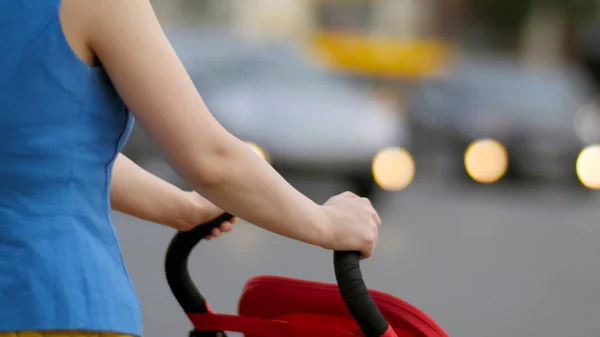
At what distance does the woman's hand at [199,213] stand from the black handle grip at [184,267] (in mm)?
11

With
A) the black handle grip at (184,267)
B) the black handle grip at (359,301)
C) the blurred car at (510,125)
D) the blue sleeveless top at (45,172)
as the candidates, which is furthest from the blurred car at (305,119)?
the blue sleeveless top at (45,172)

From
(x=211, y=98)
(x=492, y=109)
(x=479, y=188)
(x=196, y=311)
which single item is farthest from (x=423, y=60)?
(x=196, y=311)

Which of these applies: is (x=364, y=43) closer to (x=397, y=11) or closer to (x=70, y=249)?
(x=397, y=11)

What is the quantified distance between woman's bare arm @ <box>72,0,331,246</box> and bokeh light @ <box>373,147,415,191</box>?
44.2 feet

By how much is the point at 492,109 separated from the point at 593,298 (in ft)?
39.3

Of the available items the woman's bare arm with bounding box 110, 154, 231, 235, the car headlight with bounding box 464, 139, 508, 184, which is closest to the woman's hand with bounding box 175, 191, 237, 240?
the woman's bare arm with bounding box 110, 154, 231, 235

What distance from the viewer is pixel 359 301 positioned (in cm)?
215

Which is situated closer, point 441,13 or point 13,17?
point 13,17

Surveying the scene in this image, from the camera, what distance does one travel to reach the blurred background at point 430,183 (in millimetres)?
9414

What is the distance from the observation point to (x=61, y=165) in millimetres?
2027

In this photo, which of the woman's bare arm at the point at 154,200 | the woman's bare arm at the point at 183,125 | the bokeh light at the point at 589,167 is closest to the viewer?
the woman's bare arm at the point at 183,125

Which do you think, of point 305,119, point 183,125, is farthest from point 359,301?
point 305,119

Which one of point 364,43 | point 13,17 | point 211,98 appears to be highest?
point 364,43

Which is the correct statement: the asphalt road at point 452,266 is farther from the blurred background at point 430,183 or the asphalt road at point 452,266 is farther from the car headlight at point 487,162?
the car headlight at point 487,162
